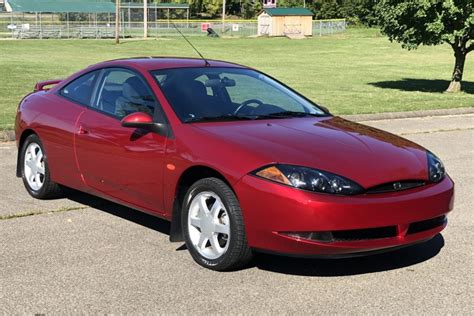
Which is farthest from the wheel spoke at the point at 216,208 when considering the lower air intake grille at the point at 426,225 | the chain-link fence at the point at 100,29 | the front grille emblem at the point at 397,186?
the chain-link fence at the point at 100,29

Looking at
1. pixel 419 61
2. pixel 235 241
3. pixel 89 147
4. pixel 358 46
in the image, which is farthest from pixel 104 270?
pixel 358 46

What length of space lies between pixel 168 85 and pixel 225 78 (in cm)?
58

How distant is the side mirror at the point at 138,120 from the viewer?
4.90 m

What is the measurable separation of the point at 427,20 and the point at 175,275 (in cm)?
1679

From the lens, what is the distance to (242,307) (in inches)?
157

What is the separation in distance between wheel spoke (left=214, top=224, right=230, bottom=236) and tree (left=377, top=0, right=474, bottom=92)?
15951 mm

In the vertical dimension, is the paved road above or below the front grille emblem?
below

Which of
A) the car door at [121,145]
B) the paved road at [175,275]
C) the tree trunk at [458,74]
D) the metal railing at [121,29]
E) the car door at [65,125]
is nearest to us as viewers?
the paved road at [175,275]

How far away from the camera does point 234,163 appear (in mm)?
4375

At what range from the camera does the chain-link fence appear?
57844 millimetres

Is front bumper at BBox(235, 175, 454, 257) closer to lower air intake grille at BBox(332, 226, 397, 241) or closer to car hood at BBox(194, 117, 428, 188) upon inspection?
lower air intake grille at BBox(332, 226, 397, 241)

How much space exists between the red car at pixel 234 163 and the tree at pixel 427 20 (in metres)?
14.3

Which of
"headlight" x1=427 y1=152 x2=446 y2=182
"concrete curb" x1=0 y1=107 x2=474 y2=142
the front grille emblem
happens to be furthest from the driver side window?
"concrete curb" x1=0 y1=107 x2=474 y2=142

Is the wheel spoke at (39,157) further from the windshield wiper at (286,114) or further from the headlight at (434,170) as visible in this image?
the headlight at (434,170)
